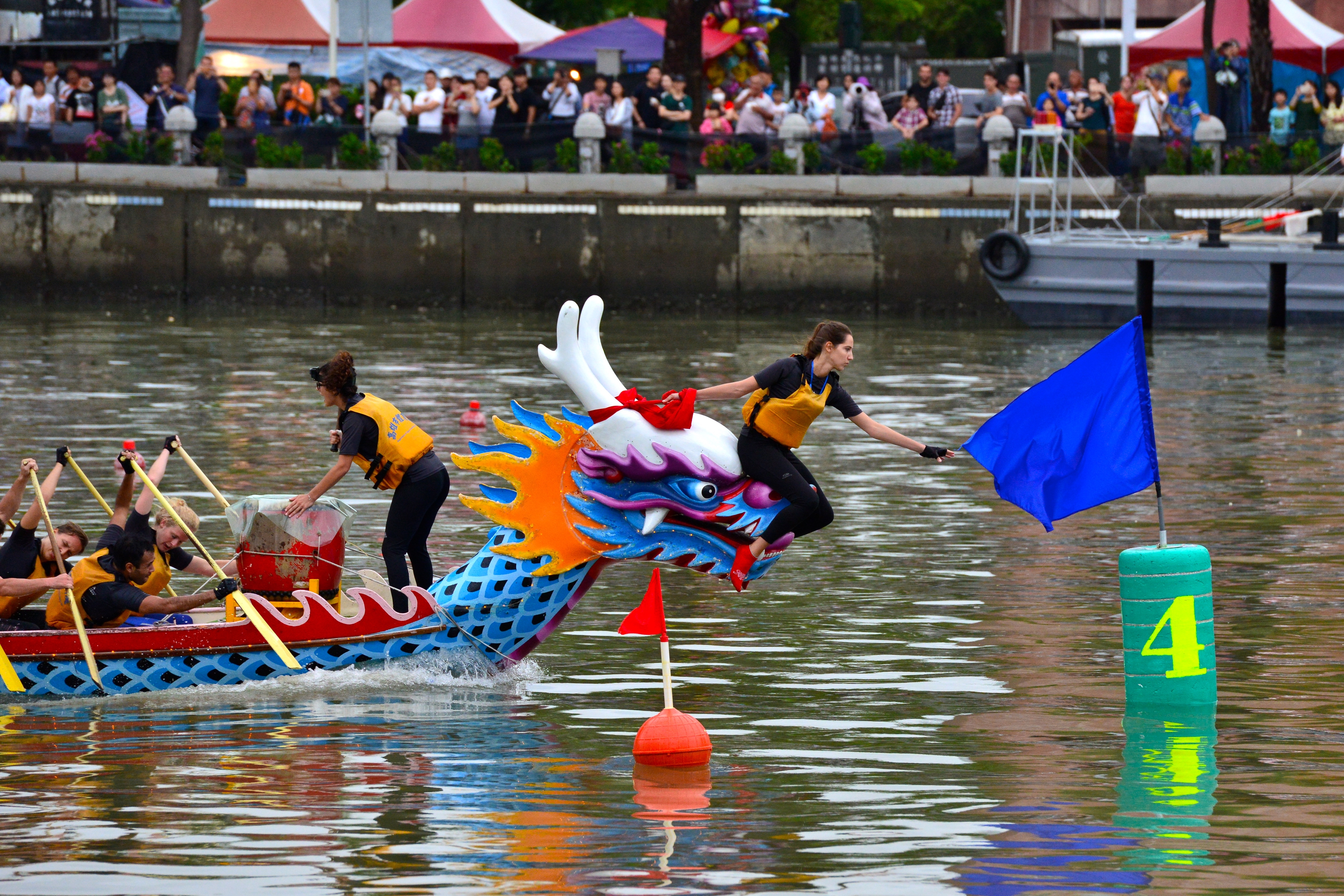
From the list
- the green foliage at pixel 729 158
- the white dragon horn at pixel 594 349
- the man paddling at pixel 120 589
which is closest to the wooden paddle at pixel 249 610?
the man paddling at pixel 120 589

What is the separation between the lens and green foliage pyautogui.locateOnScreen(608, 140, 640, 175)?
1389 inches

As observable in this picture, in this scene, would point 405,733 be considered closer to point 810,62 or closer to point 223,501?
point 223,501

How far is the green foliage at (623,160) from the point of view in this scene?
116 ft

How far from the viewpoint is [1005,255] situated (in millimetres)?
33375

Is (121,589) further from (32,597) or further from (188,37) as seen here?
(188,37)

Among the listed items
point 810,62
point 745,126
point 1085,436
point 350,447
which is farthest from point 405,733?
point 810,62

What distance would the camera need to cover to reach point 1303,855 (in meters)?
8.41

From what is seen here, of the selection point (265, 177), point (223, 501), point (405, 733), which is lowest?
point (405, 733)

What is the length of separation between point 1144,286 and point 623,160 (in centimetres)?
860

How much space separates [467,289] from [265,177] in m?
3.79

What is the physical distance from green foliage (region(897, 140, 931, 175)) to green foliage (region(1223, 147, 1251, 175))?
4626mm

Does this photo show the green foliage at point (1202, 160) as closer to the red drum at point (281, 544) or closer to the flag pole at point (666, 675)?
the red drum at point (281, 544)

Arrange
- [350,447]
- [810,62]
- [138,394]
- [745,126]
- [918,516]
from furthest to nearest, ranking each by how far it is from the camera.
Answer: [810,62] → [745,126] → [138,394] → [918,516] → [350,447]

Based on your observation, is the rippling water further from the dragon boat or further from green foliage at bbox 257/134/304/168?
green foliage at bbox 257/134/304/168
